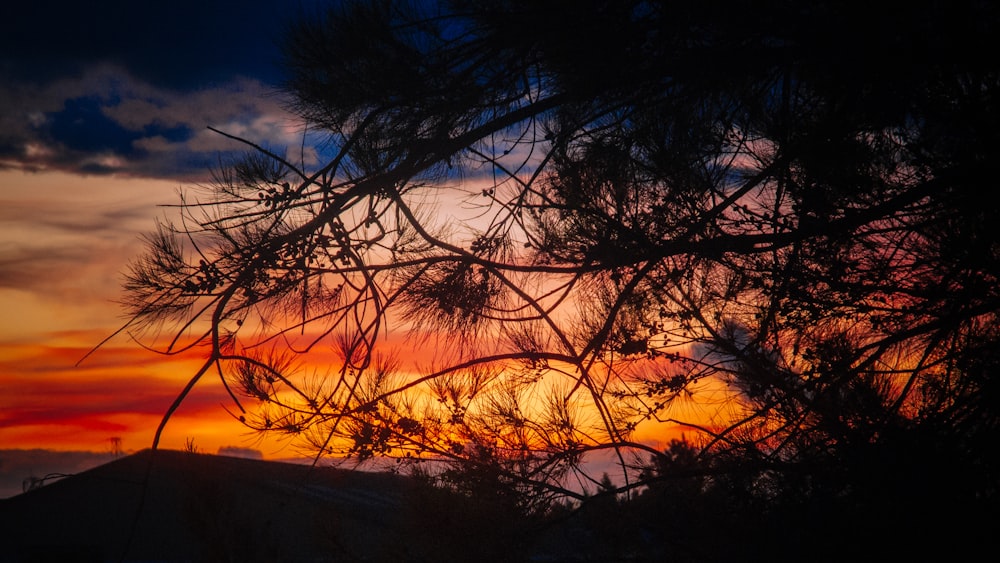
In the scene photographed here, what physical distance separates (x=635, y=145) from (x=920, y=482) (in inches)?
55.5

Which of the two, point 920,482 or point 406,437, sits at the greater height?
point 406,437

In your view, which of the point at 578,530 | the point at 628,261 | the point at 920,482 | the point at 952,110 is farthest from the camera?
the point at 578,530

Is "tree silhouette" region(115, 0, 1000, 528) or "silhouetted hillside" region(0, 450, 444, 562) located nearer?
"tree silhouette" region(115, 0, 1000, 528)

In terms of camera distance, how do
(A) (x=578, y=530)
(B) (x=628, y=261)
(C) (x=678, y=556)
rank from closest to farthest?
(B) (x=628, y=261) → (C) (x=678, y=556) → (A) (x=578, y=530)

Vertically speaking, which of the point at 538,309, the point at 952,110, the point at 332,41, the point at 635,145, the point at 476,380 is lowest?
the point at 476,380

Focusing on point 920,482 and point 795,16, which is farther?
point 795,16

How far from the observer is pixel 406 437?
9.02 feet

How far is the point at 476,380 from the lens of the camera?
9.16 feet

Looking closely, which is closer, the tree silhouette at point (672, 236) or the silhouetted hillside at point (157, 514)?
the tree silhouette at point (672, 236)

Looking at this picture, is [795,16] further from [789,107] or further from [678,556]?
[678,556]

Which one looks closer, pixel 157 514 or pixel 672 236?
pixel 672 236

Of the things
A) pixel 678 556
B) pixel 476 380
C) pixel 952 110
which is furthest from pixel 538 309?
pixel 952 110

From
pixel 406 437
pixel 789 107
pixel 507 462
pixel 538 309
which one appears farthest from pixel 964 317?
pixel 406 437

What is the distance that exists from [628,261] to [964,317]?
101 cm
